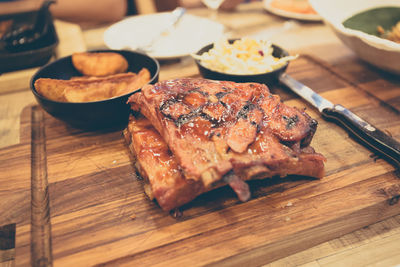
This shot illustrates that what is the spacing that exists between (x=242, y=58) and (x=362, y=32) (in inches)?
46.8

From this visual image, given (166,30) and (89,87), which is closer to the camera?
(89,87)

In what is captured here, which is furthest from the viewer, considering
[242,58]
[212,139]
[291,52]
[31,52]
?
[291,52]

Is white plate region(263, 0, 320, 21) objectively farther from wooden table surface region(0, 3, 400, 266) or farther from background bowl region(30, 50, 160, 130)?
background bowl region(30, 50, 160, 130)

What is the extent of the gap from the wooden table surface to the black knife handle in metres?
0.36

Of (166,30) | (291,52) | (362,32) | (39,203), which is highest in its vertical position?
(362,32)

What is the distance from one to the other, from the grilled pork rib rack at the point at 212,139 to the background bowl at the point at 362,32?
1.08 m

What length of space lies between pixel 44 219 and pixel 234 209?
93cm

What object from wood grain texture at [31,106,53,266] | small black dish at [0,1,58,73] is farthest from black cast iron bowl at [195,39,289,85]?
small black dish at [0,1,58,73]

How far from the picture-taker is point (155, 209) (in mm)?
1454

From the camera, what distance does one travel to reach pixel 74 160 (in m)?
1.76

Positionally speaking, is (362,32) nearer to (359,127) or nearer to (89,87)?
(359,127)

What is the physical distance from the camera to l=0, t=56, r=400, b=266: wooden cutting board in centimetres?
128

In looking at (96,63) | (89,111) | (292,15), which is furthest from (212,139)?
(292,15)

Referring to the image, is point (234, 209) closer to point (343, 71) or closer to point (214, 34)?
point (343, 71)
